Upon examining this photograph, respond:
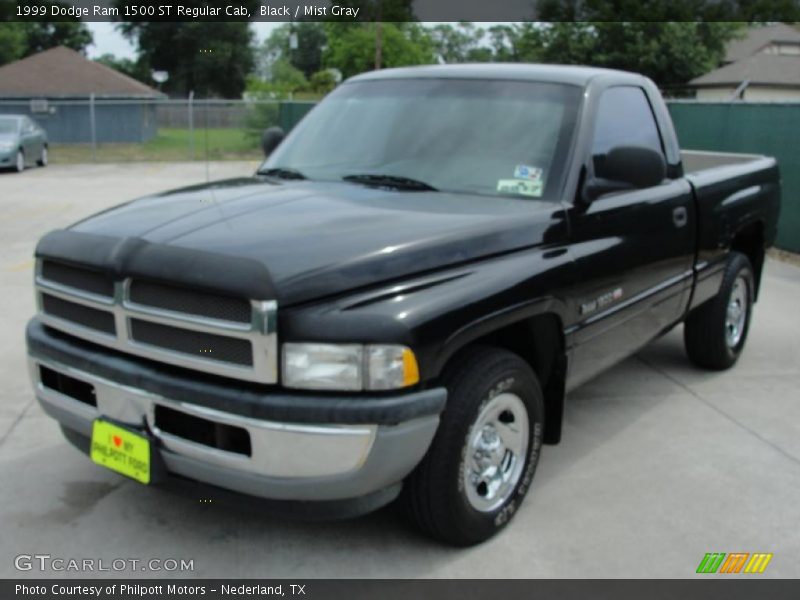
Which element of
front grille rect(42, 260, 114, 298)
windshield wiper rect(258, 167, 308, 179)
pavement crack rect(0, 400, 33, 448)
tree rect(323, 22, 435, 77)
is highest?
tree rect(323, 22, 435, 77)

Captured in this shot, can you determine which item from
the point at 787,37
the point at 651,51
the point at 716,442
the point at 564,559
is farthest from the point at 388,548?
the point at 787,37

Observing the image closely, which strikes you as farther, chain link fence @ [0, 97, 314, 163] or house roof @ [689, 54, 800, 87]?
house roof @ [689, 54, 800, 87]

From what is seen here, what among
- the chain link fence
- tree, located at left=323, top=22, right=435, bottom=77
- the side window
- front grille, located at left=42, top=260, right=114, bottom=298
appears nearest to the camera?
front grille, located at left=42, top=260, right=114, bottom=298

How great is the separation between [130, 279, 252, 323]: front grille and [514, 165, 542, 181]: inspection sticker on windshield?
5.33ft

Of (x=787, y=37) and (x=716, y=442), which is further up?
(x=787, y=37)

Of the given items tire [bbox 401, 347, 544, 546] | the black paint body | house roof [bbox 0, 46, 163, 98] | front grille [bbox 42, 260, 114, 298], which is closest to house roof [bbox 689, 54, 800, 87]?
house roof [bbox 0, 46, 163, 98]

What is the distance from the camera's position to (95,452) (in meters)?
3.27

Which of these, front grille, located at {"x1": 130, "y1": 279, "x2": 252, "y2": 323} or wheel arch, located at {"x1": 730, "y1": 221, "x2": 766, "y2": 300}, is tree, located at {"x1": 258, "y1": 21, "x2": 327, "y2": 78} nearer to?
wheel arch, located at {"x1": 730, "y1": 221, "x2": 766, "y2": 300}

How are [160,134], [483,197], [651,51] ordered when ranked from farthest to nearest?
[160,134] → [651,51] → [483,197]

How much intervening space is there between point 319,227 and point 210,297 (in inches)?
20.9

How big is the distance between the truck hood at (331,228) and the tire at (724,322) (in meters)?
2.34

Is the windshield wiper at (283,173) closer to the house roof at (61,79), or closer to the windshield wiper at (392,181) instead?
the windshield wiper at (392,181)

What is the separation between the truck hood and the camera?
9.61 ft

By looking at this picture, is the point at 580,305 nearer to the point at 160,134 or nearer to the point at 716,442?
the point at 716,442
